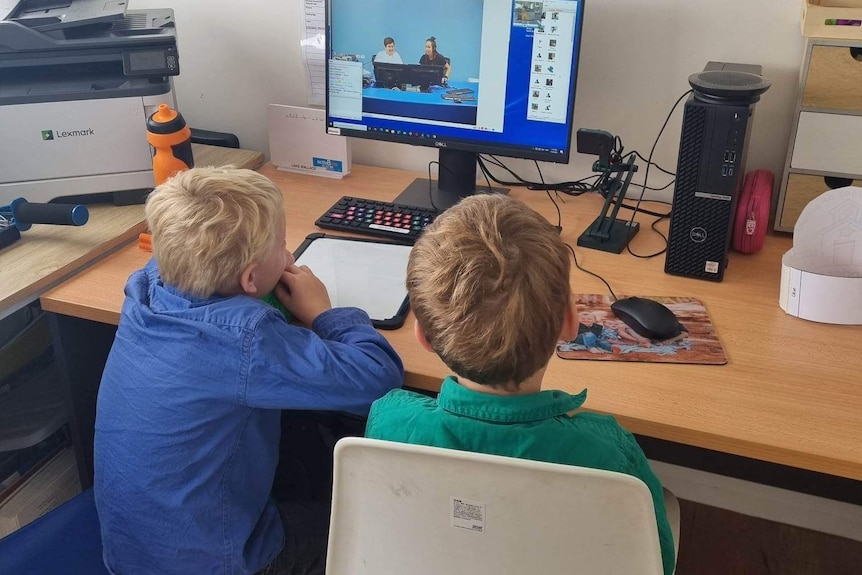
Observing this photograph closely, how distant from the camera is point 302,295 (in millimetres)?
1311

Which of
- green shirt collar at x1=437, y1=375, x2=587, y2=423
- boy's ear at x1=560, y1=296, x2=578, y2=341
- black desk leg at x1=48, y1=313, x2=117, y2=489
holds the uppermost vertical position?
boy's ear at x1=560, y1=296, x2=578, y2=341

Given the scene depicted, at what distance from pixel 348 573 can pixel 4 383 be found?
3.76 feet

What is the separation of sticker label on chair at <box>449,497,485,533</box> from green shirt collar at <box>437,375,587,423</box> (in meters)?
0.13

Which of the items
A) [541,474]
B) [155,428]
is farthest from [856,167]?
[155,428]

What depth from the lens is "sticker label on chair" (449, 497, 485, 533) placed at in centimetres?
82

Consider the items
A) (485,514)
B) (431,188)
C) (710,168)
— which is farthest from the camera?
(431,188)

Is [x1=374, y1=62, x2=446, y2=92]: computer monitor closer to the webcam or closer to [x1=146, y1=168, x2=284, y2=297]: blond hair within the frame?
the webcam

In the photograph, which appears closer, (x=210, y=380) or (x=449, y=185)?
(x=210, y=380)

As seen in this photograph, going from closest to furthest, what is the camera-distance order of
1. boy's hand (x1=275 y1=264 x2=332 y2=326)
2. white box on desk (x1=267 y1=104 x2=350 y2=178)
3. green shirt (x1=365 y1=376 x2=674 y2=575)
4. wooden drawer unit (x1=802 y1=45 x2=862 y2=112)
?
green shirt (x1=365 y1=376 x2=674 y2=575), boy's hand (x1=275 y1=264 x2=332 y2=326), wooden drawer unit (x1=802 y1=45 x2=862 y2=112), white box on desk (x1=267 y1=104 x2=350 y2=178)

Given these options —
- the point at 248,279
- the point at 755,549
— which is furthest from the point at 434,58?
the point at 755,549

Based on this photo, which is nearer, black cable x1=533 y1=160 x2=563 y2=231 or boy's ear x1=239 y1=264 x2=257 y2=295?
boy's ear x1=239 y1=264 x2=257 y2=295

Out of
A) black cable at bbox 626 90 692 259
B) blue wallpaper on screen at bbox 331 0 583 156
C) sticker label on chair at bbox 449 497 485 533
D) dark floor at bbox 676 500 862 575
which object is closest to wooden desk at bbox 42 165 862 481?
black cable at bbox 626 90 692 259

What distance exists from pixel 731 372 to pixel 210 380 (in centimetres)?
75

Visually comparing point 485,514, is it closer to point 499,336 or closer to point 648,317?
point 499,336
